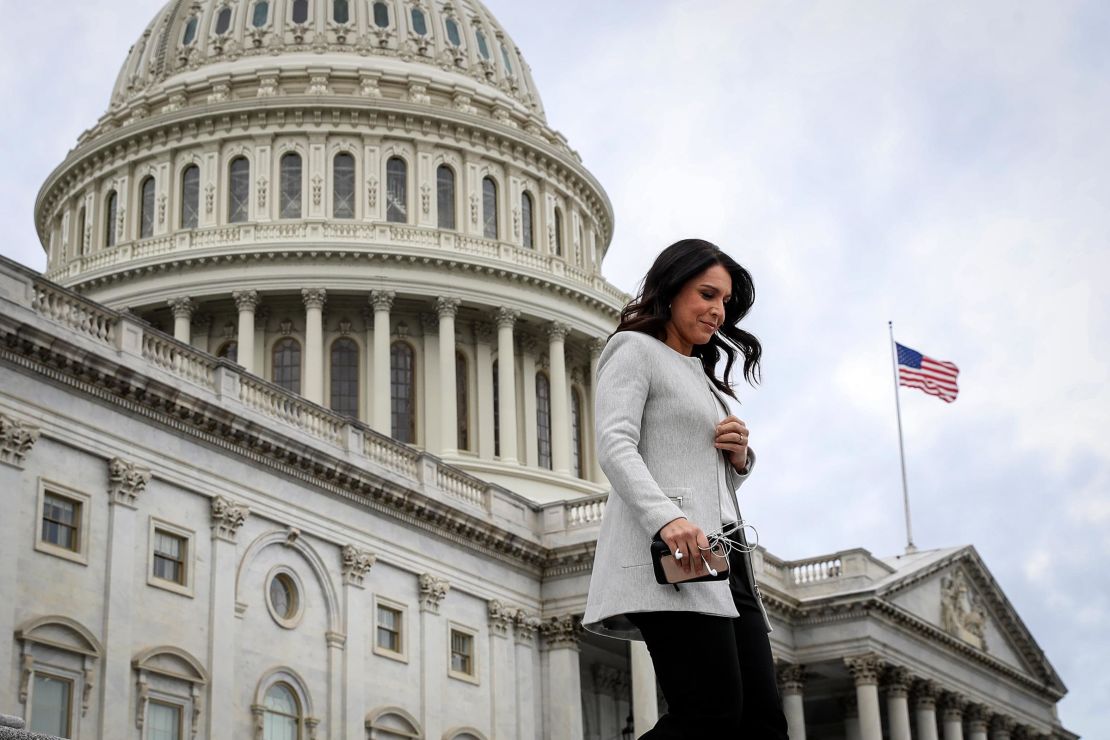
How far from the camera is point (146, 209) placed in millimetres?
67625

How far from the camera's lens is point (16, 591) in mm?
30875

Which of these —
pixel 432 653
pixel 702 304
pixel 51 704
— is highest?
pixel 432 653

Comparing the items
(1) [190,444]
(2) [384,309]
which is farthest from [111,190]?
(1) [190,444]


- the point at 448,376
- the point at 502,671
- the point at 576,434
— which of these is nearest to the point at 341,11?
the point at 448,376

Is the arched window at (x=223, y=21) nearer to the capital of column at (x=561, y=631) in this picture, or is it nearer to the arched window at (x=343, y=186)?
the arched window at (x=343, y=186)

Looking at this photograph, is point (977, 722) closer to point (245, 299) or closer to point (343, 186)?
point (245, 299)

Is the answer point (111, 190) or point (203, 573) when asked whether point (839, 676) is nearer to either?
point (203, 573)

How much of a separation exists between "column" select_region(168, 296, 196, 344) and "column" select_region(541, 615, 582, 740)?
22.7 m

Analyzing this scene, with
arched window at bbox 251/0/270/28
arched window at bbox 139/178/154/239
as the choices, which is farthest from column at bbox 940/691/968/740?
arched window at bbox 251/0/270/28

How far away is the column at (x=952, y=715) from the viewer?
60.6 m

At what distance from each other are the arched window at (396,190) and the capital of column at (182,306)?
27.1 feet

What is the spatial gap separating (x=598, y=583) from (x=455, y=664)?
38.5 metres

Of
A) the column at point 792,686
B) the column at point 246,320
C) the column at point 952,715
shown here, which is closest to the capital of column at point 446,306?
the column at point 246,320

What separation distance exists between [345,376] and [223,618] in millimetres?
27831
